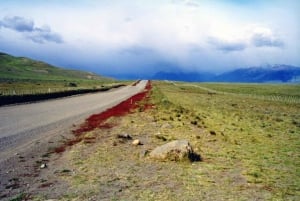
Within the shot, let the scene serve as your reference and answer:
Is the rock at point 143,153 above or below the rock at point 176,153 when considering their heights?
below

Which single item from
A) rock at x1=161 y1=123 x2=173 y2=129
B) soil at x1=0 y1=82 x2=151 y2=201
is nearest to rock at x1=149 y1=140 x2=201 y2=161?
soil at x1=0 y1=82 x2=151 y2=201

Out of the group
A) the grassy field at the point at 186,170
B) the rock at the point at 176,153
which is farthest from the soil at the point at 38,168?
the rock at the point at 176,153

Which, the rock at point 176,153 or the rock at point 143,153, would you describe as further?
the rock at point 143,153

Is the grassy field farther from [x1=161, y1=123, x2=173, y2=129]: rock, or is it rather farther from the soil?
[x1=161, y1=123, x2=173, y2=129]: rock

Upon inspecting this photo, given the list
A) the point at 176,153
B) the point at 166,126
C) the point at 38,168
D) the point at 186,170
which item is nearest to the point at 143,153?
the point at 176,153

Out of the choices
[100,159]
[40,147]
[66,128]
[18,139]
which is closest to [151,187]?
[100,159]

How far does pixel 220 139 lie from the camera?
76.6ft

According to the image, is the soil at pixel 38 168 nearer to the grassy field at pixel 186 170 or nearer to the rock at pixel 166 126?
the grassy field at pixel 186 170

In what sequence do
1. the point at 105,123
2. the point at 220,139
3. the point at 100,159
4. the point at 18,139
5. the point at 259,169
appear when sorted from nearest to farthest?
the point at 259,169 → the point at 100,159 → the point at 18,139 → the point at 220,139 → the point at 105,123

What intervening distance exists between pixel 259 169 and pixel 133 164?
5.18 meters

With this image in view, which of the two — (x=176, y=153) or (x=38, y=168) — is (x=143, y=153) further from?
(x=38, y=168)

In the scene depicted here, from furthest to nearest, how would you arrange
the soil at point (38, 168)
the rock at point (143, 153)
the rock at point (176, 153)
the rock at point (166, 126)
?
the rock at point (166, 126) < the rock at point (143, 153) < the rock at point (176, 153) < the soil at point (38, 168)

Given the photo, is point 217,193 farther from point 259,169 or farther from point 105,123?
point 105,123

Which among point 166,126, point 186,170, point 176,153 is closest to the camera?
point 186,170
